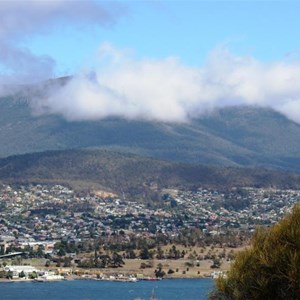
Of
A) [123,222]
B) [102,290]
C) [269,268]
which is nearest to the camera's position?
[269,268]

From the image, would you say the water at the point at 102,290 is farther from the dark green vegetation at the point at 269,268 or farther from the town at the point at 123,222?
the dark green vegetation at the point at 269,268

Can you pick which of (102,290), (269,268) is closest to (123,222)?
(102,290)

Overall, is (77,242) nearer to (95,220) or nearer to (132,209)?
(95,220)

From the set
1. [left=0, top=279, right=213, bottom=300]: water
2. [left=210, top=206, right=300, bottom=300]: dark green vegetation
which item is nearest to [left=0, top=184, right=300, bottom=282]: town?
[left=0, top=279, right=213, bottom=300]: water

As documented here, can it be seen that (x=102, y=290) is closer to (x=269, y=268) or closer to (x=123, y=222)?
(x=269, y=268)

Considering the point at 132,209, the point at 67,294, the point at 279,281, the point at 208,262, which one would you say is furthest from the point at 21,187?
the point at 279,281
